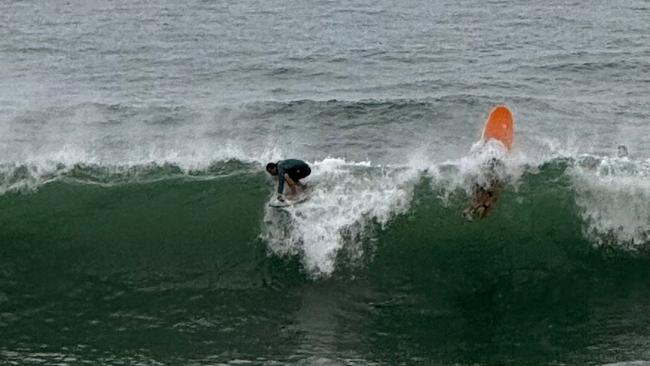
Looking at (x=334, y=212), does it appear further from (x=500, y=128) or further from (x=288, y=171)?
(x=500, y=128)

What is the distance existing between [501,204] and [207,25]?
→ 20.6m

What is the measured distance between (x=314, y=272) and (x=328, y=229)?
782 millimetres

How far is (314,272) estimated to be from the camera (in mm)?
14406

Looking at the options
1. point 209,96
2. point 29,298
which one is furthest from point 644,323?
point 209,96

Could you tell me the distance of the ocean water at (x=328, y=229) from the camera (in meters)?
13.0

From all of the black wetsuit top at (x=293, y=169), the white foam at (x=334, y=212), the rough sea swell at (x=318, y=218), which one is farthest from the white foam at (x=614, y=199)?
the black wetsuit top at (x=293, y=169)

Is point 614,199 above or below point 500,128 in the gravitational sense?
below

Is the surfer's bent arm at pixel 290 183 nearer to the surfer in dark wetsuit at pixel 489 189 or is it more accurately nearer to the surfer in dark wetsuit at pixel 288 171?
the surfer in dark wetsuit at pixel 288 171

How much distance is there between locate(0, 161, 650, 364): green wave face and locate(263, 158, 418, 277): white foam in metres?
0.03

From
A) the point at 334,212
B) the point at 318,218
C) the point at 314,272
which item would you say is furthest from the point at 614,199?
the point at 314,272

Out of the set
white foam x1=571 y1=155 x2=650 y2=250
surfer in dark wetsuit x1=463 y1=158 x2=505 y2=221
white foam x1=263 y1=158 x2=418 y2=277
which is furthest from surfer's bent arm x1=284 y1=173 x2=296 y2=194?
white foam x1=571 y1=155 x2=650 y2=250

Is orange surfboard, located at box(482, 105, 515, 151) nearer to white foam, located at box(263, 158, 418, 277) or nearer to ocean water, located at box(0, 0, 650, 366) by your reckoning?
Answer: ocean water, located at box(0, 0, 650, 366)

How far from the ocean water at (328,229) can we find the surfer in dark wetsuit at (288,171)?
435 mm

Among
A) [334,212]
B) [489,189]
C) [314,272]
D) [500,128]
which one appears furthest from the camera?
[500,128]
